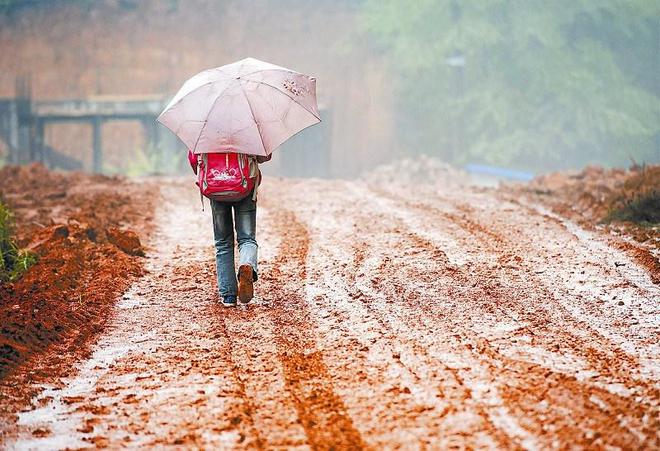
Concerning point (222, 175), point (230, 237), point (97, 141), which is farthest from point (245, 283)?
point (97, 141)

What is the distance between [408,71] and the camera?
31.1 meters

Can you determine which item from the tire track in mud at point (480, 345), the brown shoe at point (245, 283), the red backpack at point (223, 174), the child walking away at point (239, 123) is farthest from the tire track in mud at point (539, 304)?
the red backpack at point (223, 174)

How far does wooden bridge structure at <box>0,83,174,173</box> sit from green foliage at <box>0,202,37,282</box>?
587 inches

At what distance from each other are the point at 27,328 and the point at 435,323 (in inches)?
114

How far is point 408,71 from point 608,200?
21167 mm

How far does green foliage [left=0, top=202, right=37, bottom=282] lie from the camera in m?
7.68

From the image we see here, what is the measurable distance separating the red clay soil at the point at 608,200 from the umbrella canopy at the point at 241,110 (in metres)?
3.34

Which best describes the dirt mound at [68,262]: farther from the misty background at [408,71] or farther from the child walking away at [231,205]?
the misty background at [408,71]

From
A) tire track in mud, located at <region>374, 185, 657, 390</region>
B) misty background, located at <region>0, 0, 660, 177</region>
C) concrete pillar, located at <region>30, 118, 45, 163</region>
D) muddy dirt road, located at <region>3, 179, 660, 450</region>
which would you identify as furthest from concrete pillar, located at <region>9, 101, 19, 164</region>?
tire track in mud, located at <region>374, 185, 657, 390</region>

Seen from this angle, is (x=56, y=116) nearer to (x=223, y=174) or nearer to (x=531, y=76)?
(x=531, y=76)

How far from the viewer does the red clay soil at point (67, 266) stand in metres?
5.48

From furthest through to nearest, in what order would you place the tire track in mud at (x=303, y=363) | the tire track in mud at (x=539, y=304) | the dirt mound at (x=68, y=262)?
the dirt mound at (x=68, y=262)
the tire track in mud at (x=539, y=304)
the tire track in mud at (x=303, y=363)

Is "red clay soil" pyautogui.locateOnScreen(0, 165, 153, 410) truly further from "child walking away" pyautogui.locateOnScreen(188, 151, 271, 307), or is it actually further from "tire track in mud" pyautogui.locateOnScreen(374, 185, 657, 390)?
"tire track in mud" pyautogui.locateOnScreen(374, 185, 657, 390)

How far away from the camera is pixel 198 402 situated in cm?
431
